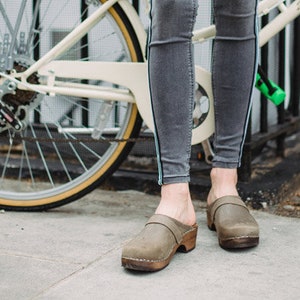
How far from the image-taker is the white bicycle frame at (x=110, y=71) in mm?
2773

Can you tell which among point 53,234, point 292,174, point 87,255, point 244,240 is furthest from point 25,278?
point 292,174

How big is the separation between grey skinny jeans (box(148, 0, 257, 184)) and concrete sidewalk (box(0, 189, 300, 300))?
0.95 feet

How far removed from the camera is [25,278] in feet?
7.38

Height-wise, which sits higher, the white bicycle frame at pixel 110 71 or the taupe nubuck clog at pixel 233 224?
the white bicycle frame at pixel 110 71

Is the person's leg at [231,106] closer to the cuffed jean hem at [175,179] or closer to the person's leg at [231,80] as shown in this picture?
the person's leg at [231,80]

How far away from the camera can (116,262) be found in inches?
93.8

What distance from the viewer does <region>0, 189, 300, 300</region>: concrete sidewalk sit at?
2.13 meters

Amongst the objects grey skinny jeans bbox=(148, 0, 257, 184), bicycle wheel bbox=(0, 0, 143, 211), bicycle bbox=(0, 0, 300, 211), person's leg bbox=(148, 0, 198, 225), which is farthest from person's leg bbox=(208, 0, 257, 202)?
bicycle wheel bbox=(0, 0, 143, 211)

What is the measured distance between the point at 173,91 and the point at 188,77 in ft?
0.22

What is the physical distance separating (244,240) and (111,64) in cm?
82

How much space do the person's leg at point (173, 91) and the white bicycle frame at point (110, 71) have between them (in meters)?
0.34

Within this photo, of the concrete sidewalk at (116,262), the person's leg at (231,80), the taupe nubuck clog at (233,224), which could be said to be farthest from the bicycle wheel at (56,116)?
the taupe nubuck clog at (233,224)

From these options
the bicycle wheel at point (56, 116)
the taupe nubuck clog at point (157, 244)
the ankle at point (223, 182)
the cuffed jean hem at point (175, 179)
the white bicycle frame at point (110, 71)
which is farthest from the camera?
the bicycle wheel at point (56, 116)

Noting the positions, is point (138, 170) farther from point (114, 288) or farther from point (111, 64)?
point (114, 288)
